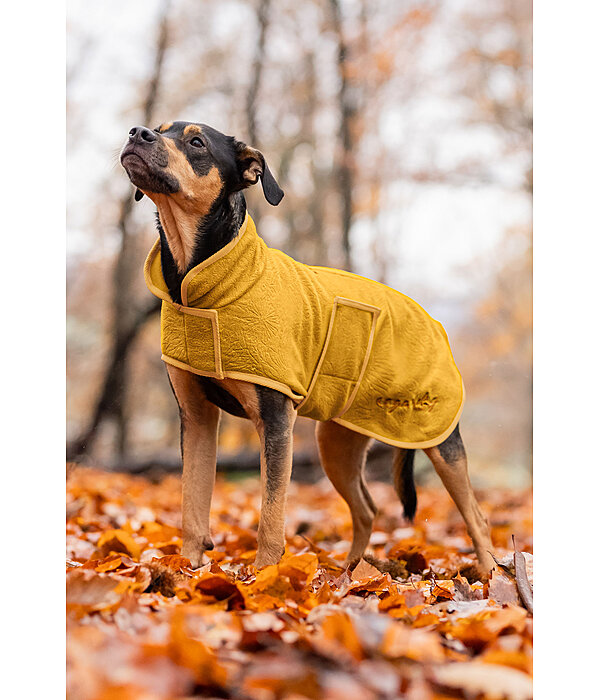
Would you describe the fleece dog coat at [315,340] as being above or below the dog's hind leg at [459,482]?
above

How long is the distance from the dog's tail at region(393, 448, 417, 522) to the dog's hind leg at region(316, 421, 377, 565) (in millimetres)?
210

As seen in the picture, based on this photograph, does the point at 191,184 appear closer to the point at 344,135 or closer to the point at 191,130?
the point at 191,130

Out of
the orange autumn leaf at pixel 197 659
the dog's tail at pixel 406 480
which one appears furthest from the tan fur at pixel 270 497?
the dog's tail at pixel 406 480

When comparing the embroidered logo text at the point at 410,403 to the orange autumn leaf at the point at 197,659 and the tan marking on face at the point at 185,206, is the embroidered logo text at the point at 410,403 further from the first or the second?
the orange autumn leaf at the point at 197,659

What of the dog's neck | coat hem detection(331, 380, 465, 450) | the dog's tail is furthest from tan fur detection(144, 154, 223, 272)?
the dog's tail

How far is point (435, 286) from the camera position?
23.6 ft

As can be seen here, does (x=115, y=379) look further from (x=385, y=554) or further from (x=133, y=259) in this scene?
(x=385, y=554)

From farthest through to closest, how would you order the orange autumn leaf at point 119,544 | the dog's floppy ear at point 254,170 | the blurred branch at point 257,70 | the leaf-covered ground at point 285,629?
the blurred branch at point 257,70, the orange autumn leaf at point 119,544, the dog's floppy ear at point 254,170, the leaf-covered ground at point 285,629

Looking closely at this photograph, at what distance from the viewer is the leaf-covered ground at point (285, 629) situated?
6.18 feet

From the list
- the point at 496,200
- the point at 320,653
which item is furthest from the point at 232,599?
the point at 496,200

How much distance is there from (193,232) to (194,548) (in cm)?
144

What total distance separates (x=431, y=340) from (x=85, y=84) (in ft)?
14.6

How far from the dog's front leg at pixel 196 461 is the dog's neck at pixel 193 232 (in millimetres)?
471

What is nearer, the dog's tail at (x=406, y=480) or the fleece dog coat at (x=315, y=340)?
the fleece dog coat at (x=315, y=340)
